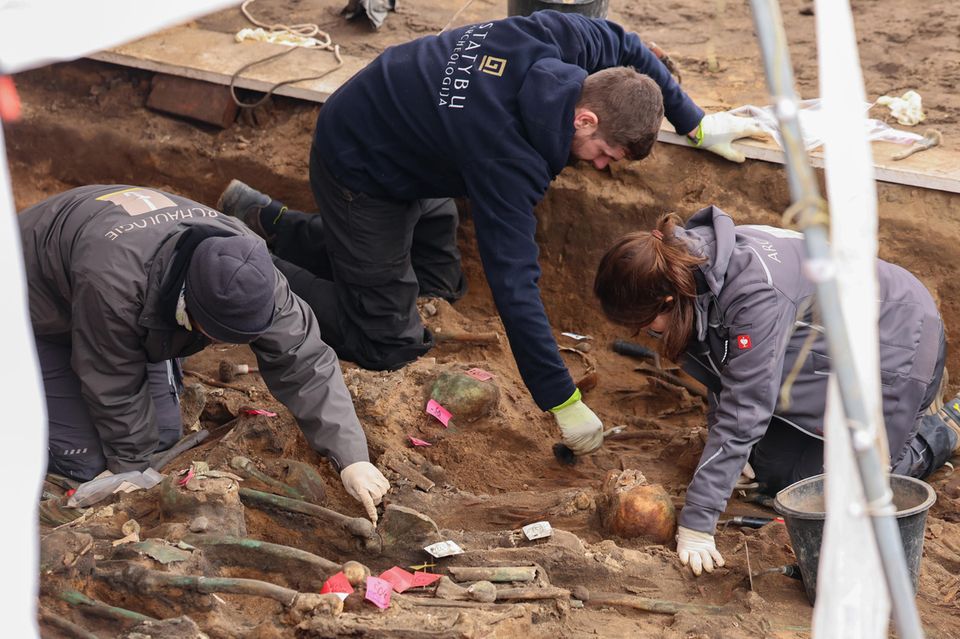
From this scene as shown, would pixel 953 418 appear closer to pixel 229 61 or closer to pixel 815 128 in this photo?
pixel 815 128

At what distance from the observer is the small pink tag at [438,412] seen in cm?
424

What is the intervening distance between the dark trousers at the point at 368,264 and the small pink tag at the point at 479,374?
0.42m

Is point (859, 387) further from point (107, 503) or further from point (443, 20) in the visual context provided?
point (443, 20)

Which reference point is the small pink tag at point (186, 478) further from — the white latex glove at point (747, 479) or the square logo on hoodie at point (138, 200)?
the white latex glove at point (747, 479)

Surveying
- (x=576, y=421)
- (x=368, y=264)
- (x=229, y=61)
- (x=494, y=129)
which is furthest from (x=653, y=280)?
(x=229, y=61)

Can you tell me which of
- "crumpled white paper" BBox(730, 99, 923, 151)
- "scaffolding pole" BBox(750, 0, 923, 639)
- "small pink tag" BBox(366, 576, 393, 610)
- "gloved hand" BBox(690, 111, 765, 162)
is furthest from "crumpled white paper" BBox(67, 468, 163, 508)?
"crumpled white paper" BBox(730, 99, 923, 151)

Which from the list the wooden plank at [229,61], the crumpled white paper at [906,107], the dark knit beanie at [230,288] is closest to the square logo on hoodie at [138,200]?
the dark knit beanie at [230,288]

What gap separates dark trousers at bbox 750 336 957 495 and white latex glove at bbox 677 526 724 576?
70 centimetres

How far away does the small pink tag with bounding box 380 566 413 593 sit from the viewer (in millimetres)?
2955

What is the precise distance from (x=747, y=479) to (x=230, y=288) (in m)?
2.20

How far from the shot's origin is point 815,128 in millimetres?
4688

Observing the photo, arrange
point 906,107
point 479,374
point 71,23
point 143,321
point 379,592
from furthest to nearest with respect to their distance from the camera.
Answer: point 906,107, point 479,374, point 143,321, point 379,592, point 71,23

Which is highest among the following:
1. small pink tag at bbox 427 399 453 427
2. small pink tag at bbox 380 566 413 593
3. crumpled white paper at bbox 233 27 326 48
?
crumpled white paper at bbox 233 27 326 48

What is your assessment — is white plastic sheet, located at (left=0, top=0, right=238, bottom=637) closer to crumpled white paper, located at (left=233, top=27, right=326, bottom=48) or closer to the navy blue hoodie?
the navy blue hoodie
